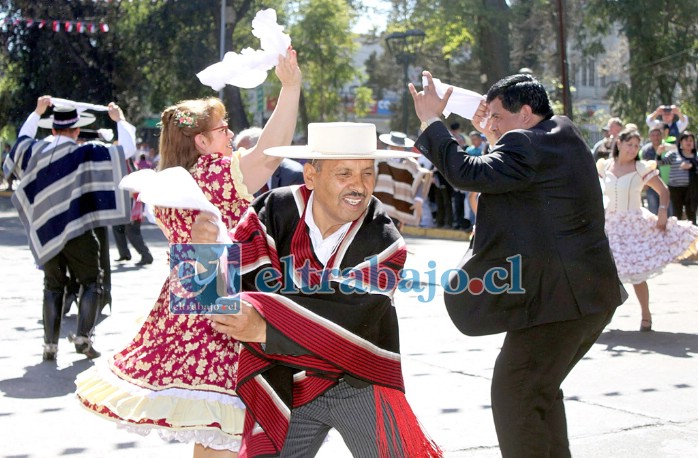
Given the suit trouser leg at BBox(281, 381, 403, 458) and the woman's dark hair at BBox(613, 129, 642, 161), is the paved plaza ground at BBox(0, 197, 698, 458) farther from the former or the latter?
the woman's dark hair at BBox(613, 129, 642, 161)

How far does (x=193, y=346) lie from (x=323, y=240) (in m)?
0.88

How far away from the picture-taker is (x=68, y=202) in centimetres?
786

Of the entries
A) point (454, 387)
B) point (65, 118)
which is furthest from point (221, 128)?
point (65, 118)

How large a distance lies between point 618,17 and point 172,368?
962 inches

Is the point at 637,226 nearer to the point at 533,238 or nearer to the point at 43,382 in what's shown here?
the point at 43,382

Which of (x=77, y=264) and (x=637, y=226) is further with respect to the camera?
(x=637, y=226)

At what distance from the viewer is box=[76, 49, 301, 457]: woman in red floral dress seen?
388 centimetres

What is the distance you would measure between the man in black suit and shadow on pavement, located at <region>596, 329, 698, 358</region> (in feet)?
14.2

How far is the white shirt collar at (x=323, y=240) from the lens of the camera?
343 centimetres

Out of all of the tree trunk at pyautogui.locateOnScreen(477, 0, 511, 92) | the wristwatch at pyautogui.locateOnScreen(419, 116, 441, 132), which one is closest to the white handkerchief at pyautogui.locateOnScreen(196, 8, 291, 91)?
the wristwatch at pyautogui.locateOnScreen(419, 116, 441, 132)

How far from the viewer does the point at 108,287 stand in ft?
27.3

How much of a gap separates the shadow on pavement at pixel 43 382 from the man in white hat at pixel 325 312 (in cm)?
353

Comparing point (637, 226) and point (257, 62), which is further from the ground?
point (257, 62)

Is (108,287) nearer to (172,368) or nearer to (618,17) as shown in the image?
(172,368)
